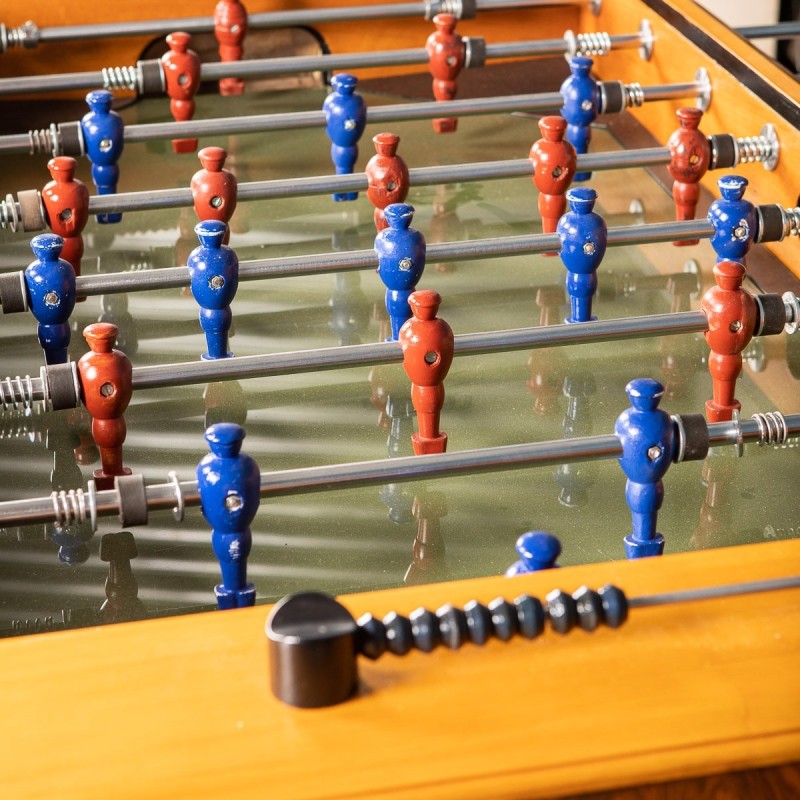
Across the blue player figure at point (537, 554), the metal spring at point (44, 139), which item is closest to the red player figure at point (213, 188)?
the metal spring at point (44, 139)

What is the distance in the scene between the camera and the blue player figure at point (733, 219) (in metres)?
1.99

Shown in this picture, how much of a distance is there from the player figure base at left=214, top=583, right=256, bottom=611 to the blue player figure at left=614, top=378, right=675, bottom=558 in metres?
0.41

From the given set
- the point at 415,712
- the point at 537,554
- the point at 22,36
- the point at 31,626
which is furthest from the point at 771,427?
the point at 22,36

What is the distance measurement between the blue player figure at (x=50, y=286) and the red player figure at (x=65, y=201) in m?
0.22

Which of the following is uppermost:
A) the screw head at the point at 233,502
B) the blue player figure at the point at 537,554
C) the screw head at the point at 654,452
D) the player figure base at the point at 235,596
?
the screw head at the point at 654,452

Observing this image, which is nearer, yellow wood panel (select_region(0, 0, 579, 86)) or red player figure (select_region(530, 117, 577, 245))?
red player figure (select_region(530, 117, 577, 245))

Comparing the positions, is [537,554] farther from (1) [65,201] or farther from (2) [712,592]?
(1) [65,201]

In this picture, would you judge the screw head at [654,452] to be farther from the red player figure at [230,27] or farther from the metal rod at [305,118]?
the red player figure at [230,27]

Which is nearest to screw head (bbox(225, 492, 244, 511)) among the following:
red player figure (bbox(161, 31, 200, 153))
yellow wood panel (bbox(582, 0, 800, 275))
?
yellow wood panel (bbox(582, 0, 800, 275))

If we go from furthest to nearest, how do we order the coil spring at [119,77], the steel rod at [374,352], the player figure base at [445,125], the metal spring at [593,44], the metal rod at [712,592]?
the player figure base at [445,125], the metal spring at [593,44], the coil spring at [119,77], the steel rod at [374,352], the metal rod at [712,592]

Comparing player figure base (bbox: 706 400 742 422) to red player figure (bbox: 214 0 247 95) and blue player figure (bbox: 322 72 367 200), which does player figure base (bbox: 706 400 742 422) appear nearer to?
blue player figure (bbox: 322 72 367 200)

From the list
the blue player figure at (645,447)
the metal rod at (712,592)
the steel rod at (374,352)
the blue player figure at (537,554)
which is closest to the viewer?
the metal rod at (712,592)

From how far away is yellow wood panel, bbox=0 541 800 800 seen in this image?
928 millimetres

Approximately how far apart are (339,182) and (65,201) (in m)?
0.42
